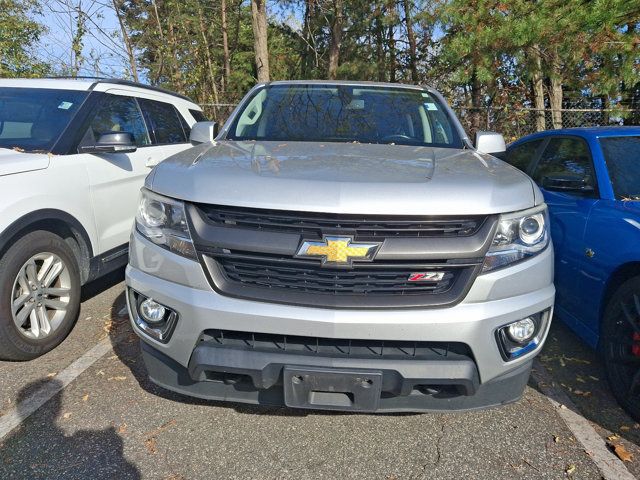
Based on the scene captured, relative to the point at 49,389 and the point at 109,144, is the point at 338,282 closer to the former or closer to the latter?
the point at 49,389

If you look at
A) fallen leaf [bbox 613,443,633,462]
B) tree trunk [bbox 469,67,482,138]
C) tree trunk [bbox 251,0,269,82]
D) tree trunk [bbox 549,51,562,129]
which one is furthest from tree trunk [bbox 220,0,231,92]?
fallen leaf [bbox 613,443,633,462]

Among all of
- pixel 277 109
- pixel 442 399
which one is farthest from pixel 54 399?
pixel 277 109

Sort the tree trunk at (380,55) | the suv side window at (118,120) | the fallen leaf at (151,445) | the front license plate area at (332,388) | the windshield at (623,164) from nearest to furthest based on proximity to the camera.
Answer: the front license plate area at (332,388)
the fallen leaf at (151,445)
the windshield at (623,164)
the suv side window at (118,120)
the tree trunk at (380,55)

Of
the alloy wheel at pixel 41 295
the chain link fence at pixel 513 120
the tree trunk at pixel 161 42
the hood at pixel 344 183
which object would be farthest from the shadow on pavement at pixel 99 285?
the tree trunk at pixel 161 42

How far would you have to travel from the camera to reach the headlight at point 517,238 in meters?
2.16

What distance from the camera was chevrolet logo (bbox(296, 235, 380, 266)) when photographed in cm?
207

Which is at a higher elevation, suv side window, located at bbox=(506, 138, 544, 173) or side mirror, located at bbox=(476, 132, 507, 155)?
side mirror, located at bbox=(476, 132, 507, 155)

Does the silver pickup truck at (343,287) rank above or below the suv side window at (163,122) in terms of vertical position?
below

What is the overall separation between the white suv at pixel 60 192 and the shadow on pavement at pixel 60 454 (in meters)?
0.83

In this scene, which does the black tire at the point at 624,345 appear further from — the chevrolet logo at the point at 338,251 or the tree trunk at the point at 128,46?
the tree trunk at the point at 128,46

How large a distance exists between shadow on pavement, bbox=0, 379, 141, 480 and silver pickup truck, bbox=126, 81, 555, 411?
0.46 meters

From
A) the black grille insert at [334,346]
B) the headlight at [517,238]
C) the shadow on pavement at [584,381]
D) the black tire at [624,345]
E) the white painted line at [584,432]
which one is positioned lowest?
the shadow on pavement at [584,381]

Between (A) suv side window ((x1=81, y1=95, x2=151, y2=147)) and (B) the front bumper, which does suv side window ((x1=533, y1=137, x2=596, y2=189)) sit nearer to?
(B) the front bumper

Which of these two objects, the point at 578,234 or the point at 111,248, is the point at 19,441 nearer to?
the point at 111,248
